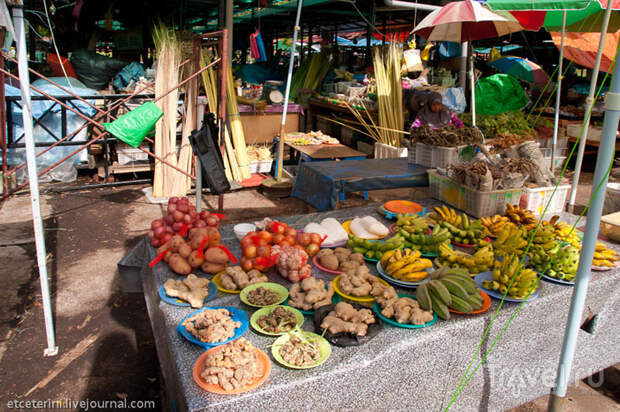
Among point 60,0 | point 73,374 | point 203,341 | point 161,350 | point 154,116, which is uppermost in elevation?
point 60,0

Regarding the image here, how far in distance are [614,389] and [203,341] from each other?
292cm

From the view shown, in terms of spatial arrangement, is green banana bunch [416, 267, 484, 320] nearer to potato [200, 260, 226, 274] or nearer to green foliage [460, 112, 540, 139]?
potato [200, 260, 226, 274]

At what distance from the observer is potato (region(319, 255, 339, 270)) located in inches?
98.0

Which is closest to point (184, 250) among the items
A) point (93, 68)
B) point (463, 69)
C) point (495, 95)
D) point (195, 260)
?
point (195, 260)

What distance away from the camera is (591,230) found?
1838 mm

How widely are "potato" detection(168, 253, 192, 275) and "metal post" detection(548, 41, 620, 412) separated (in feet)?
6.07

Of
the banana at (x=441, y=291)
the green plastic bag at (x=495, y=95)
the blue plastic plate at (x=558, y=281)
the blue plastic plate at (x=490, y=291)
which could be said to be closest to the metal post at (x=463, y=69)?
the green plastic bag at (x=495, y=95)

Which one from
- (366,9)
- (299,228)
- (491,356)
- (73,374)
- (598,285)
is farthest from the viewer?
(366,9)

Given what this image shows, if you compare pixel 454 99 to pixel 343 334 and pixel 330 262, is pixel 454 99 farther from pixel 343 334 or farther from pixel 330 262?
pixel 343 334

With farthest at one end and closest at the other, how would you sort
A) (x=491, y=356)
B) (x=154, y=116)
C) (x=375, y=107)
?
(x=375, y=107) < (x=154, y=116) < (x=491, y=356)

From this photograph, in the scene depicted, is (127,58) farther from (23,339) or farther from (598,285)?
(598,285)

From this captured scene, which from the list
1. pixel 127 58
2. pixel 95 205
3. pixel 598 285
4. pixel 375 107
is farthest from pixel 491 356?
pixel 127 58

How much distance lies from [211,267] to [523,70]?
11336 mm

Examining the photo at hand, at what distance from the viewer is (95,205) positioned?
6180 mm
